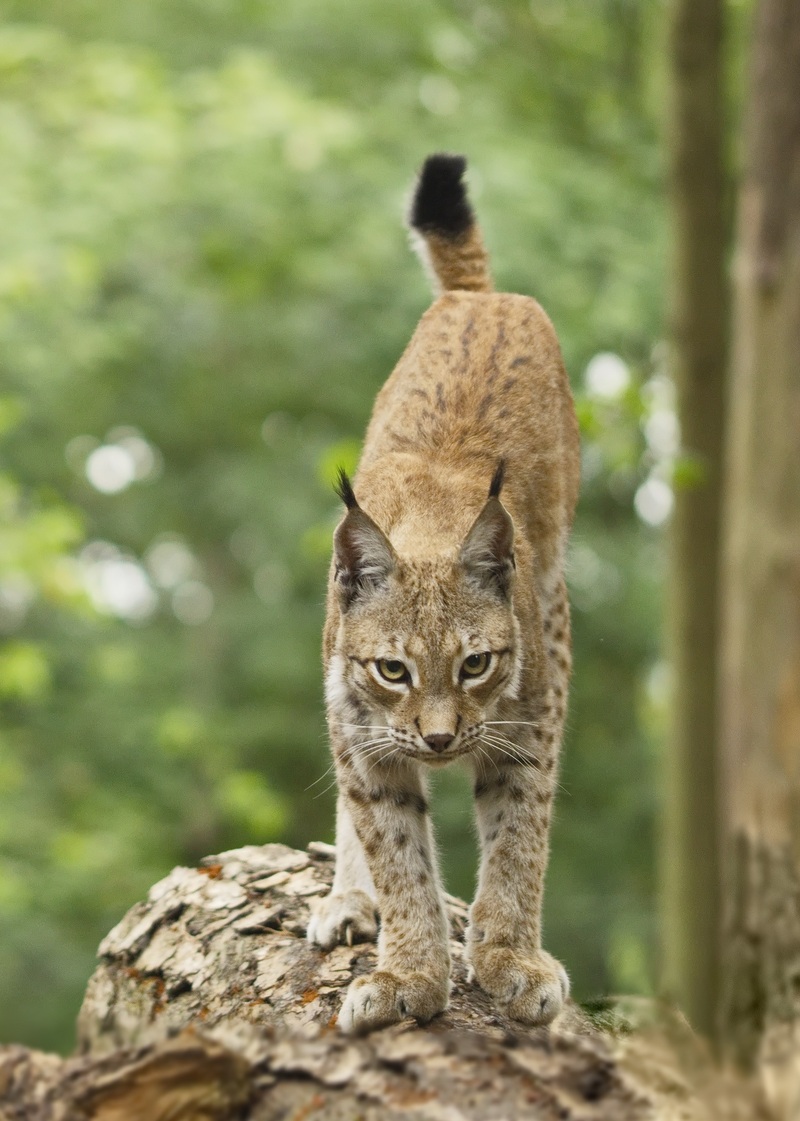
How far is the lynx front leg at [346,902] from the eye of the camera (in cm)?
443

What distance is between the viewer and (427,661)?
159 inches

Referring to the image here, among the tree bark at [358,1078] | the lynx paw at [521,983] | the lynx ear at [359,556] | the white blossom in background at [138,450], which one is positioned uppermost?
the white blossom in background at [138,450]

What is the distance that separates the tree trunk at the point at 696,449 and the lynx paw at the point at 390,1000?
6.17 metres

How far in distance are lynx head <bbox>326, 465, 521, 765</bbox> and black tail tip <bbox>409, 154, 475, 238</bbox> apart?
194 cm

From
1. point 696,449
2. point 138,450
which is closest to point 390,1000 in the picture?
point 696,449

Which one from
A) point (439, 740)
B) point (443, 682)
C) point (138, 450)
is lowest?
point (439, 740)

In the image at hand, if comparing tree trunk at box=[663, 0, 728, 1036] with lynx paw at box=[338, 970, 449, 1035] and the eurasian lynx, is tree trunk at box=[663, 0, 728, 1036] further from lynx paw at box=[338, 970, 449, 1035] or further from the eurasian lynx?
lynx paw at box=[338, 970, 449, 1035]

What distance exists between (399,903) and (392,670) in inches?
26.9

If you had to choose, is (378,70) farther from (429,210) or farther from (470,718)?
(470,718)

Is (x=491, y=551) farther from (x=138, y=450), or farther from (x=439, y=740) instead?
(x=138, y=450)

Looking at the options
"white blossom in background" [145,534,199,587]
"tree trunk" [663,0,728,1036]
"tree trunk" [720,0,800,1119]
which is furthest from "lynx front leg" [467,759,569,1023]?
"white blossom in background" [145,534,199,587]

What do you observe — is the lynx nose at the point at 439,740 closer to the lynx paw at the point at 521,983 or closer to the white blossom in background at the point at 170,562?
the lynx paw at the point at 521,983

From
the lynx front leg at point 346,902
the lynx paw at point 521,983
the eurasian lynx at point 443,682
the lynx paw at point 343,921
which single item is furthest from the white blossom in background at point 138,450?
the lynx paw at point 521,983

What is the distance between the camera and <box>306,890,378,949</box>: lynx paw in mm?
4422
